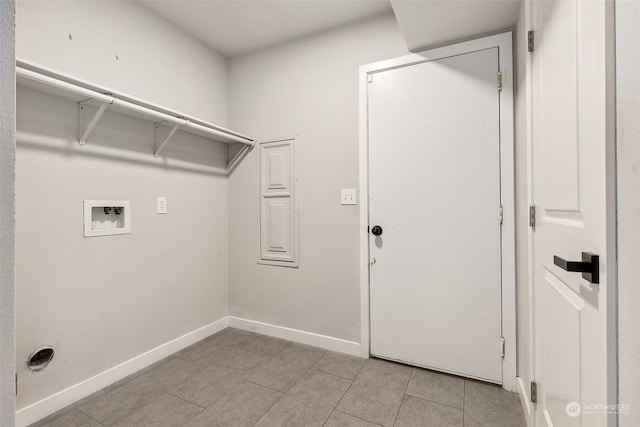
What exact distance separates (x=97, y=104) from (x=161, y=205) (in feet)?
2.52

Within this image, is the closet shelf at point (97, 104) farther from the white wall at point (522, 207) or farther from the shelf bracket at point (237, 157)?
the white wall at point (522, 207)

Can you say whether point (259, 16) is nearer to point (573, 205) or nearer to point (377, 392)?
point (573, 205)

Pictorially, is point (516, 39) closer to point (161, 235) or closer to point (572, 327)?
point (572, 327)

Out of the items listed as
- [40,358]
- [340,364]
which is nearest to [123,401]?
[40,358]

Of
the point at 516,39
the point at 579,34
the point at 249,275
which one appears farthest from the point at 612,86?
the point at 249,275

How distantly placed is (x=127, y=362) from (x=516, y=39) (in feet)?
10.8

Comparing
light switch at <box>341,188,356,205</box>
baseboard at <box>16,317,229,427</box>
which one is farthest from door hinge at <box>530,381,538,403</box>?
baseboard at <box>16,317,229,427</box>

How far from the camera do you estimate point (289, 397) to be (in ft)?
5.46

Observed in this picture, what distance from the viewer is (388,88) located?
6.63 feet

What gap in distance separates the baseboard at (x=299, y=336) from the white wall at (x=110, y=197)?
268mm

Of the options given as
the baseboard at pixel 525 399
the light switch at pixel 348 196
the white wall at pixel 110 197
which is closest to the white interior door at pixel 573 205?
the baseboard at pixel 525 399

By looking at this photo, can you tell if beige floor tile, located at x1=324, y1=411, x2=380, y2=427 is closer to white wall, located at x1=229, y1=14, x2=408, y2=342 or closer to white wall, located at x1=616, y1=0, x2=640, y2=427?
white wall, located at x1=229, y1=14, x2=408, y2=342

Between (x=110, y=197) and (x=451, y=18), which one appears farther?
(x=110, y=197)

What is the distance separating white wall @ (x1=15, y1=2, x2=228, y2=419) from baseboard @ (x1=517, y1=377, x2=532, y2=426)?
237 centimetres
